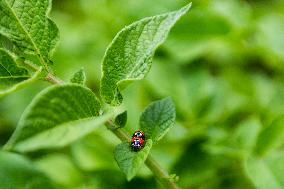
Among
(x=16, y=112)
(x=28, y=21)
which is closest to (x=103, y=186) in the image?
(x=28, y=21)

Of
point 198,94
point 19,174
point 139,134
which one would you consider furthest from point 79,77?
point 198,94

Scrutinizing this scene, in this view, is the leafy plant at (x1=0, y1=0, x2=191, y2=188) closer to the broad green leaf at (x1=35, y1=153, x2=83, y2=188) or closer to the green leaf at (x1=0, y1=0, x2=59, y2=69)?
the green leaf at (x1=0, y1=0, x2=59, y2=69)

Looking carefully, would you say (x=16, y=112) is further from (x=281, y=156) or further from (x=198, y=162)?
(x=281, y=156)

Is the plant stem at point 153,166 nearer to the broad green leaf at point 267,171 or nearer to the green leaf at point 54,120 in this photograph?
the green leaf at point 54,120

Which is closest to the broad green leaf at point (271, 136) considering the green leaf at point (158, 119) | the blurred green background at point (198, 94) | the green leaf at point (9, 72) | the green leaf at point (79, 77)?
the blurred green background at point (198, 94)

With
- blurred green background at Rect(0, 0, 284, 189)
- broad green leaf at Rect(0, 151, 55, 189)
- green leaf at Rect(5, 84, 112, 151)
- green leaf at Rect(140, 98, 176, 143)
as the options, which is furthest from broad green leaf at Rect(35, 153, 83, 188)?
green leaf at Rect(5, 84, 112, 151)
